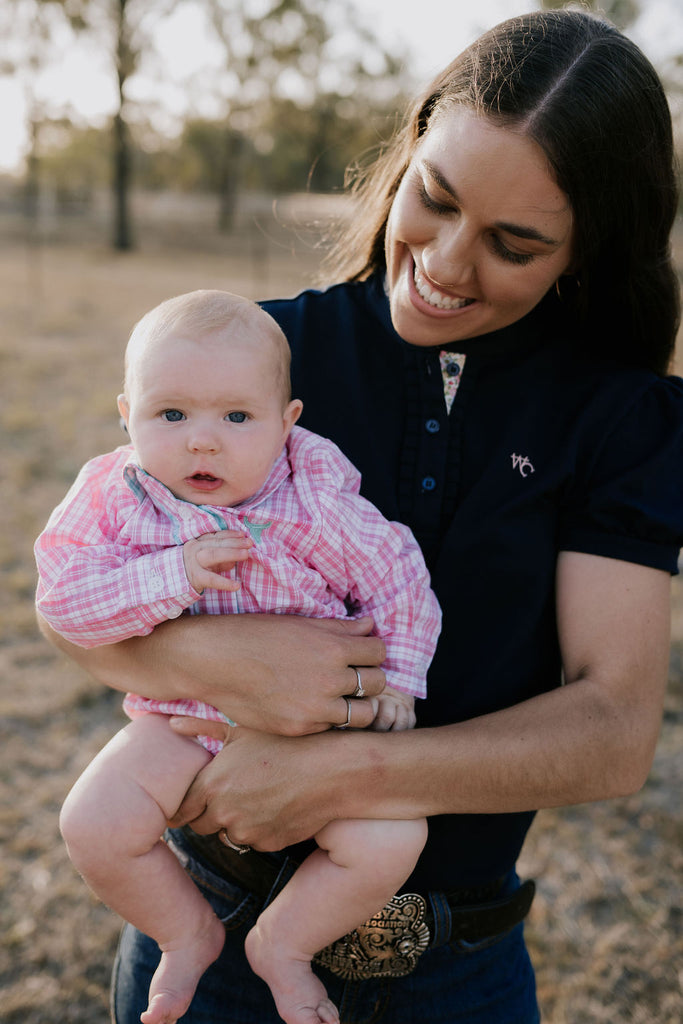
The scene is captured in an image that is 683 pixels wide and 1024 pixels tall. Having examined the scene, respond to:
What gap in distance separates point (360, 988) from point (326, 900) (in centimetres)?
32

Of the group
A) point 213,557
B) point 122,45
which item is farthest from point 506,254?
point 122,45

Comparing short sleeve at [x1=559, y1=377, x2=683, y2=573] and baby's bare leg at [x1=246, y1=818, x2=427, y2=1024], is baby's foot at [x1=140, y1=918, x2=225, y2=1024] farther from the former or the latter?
short sleeve at [x1=559, y1=377, x2=683, y2=573]

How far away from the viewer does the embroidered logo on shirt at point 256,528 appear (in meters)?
1.58

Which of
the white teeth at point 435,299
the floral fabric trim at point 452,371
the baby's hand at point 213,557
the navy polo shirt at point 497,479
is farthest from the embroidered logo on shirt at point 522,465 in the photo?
the baby's hand at point 213,557

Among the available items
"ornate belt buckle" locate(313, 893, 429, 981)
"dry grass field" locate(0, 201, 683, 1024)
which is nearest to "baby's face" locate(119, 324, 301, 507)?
"ornate belt buckle" locate(313, 893, 429, 981)

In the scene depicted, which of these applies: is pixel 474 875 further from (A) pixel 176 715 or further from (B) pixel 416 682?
(A) pixel 176 715

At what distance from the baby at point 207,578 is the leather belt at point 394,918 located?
6 centimetres

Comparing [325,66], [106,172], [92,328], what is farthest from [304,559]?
[106,172]

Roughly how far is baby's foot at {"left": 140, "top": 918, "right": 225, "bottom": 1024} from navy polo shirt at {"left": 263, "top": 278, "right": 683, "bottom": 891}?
0.39 m

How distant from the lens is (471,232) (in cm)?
155

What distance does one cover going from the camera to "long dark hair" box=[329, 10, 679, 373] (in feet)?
4.95

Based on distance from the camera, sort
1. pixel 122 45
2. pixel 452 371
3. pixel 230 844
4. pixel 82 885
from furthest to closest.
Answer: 1. pixel 122 45
2. pixel 82 885
3. pixel 452 371
4. pixel 230 844

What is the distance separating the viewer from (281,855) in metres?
1.61

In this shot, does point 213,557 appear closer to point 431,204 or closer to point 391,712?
point 391,712
